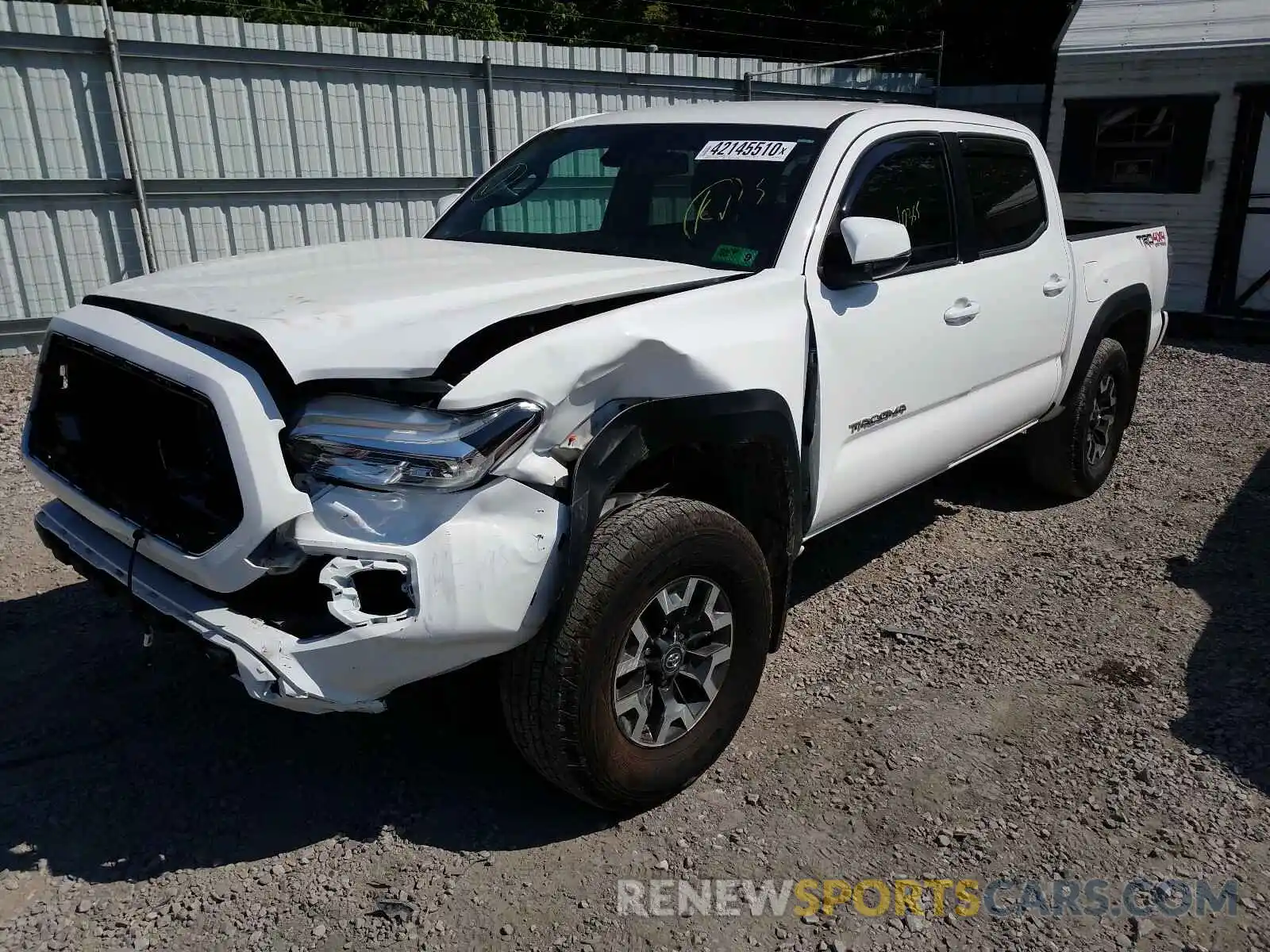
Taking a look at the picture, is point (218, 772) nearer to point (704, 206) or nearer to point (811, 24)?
point (704, 206)

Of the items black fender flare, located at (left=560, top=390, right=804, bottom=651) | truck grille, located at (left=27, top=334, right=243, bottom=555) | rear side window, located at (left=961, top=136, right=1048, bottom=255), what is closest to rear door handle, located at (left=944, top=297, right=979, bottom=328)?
rear side window, located at (left=961, top=136, right=1048, bottom=255)

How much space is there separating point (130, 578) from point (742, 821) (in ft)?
6.01

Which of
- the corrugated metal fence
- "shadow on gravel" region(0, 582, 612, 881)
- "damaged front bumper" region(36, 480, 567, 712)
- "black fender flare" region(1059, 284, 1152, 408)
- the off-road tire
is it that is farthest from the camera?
the corrugated metal fence

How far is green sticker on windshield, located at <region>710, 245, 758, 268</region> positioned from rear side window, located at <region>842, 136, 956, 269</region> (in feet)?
1.42

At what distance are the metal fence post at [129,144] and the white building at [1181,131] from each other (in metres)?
9.03

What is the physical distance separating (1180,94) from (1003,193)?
23.5 feet

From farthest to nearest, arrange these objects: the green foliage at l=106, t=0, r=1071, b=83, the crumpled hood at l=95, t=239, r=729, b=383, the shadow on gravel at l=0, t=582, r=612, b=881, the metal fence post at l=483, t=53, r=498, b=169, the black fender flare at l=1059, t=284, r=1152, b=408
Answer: the green foliage at l=106, t=0, r=1071, b=83
the metal fence post at l=483, t=53, r=498, b=169
the black fender flare at l=1059, t=284, r=1152, b=408
the shadow on gravel at l=0, t=582, r=612, b=881
the crumpled hood at l=95, t=239, r=729, b=383

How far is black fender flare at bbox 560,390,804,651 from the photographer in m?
2.49

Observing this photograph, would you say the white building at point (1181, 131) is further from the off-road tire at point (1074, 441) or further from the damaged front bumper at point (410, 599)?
the damaged front bumper at point (410, 599)

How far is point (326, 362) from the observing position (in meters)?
2.39

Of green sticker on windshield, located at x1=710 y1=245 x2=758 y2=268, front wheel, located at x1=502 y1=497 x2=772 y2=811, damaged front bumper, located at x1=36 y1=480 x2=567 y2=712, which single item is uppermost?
green sticker on windshield, located at x1=710 y1=245 x2=758 y2=268

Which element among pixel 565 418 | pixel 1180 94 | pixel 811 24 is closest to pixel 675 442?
pixel 565 418

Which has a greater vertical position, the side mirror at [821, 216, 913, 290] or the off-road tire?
the side mirror at [821, 216, 913, 290]

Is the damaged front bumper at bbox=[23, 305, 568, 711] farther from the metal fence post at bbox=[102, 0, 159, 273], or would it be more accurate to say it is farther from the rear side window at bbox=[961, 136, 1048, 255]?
the metal fence post at bbox=[102, 0, 159, 273]
